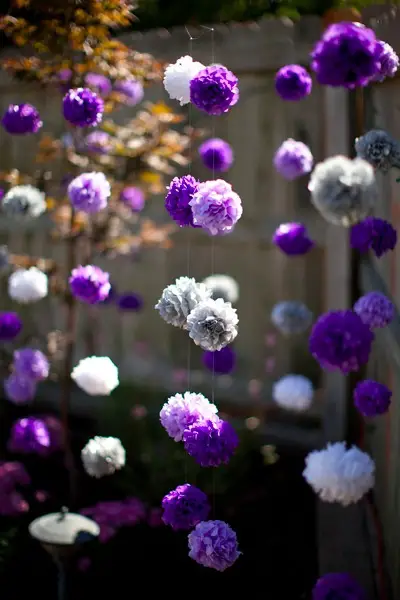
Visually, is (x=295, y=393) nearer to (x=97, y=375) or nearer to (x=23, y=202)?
(x=97, y=375)

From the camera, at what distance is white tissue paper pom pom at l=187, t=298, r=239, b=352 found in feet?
5.10

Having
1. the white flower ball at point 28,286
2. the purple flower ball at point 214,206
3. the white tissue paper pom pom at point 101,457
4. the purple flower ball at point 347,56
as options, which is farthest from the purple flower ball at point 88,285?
Result: the purple flower ball at point 347,56

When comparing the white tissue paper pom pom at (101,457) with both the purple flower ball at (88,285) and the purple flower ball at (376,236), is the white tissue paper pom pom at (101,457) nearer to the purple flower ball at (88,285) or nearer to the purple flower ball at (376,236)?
the purple flower ball at (88,285)

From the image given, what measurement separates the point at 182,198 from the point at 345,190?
425 mm

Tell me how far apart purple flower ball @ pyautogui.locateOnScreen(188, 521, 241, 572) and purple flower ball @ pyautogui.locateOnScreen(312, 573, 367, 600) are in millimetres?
319

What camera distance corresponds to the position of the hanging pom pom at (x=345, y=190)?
1307mm

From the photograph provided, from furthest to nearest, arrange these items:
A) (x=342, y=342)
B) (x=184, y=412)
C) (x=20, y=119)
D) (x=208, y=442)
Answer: (x=20, y=119)
(x=184, y=412)
(x=208, y=442)
(x=342, y=342)

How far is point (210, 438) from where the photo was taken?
1537mm

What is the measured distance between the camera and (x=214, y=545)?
154 cm

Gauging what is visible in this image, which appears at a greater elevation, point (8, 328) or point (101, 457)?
point (8, 328)

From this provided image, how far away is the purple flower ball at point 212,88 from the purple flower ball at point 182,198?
0.16 metres

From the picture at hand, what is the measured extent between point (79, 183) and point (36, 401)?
74.1 inches

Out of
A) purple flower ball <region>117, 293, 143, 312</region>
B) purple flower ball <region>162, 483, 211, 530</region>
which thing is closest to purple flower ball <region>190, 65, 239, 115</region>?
purple flower ball <region>162, 483, 211, 530</region>

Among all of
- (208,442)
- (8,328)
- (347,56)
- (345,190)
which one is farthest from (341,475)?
(8,328)
